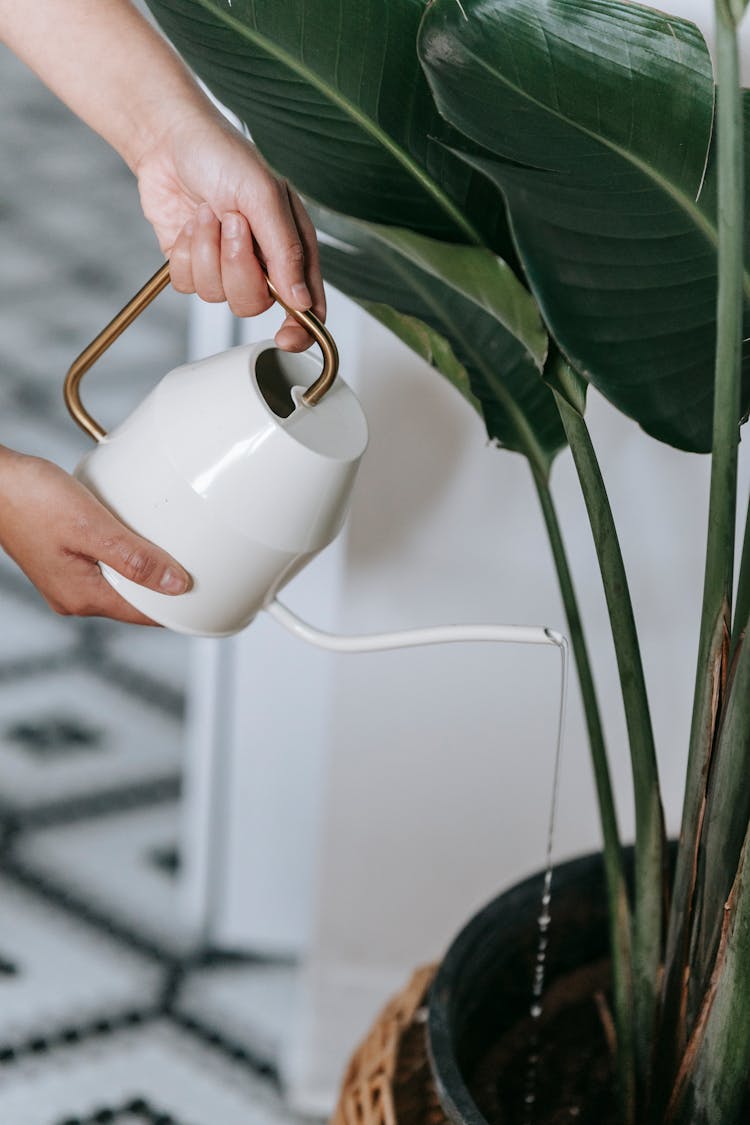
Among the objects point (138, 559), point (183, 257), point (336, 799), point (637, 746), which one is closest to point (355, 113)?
point (183, 257)

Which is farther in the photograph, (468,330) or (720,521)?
(468,330)

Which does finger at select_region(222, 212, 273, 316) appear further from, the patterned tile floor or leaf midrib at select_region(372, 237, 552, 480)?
the patterned tile floor

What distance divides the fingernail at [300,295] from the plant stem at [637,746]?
13cm

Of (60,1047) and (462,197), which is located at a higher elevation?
(462,197)

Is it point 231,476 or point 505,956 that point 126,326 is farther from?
point 505,956

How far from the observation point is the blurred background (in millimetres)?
1033

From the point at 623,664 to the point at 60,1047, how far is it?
78 centimetres

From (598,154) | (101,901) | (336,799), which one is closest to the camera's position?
(598,154)

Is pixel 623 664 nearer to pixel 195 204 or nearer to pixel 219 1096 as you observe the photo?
pixel 195 204

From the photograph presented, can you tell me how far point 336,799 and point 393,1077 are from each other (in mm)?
440

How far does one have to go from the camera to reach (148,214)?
2.44 ft

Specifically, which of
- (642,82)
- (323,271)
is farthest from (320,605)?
(642,82)

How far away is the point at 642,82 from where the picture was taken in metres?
0.56

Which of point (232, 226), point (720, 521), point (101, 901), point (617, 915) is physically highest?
point (232, 226)
